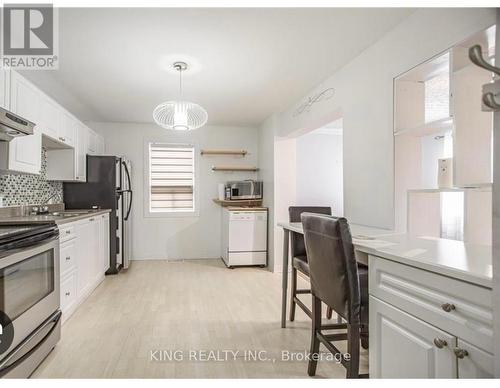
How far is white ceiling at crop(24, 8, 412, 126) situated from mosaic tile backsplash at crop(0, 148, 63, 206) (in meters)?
0.96

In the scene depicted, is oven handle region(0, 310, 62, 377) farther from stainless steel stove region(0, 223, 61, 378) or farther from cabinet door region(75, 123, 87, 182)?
cabinet door region(75, 123, 87, 182)

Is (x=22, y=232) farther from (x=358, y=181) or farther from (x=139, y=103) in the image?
(x=139, y=103)

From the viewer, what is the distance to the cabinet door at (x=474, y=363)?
3.16 ft

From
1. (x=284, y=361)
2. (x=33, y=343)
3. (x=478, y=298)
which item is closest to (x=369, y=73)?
(x=478, y=298)

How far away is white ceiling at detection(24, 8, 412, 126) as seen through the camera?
2131 mm

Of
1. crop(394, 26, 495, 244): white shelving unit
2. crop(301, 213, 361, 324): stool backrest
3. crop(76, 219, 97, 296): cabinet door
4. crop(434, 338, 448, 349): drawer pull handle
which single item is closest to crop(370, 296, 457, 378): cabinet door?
crop(434, 338, 448, 349): drawer pull handle

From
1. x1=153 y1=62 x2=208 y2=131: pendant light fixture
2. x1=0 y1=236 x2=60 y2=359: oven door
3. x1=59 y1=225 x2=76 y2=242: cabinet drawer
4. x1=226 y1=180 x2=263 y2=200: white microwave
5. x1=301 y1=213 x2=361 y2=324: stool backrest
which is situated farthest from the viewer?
x1=226 y1=180 x2=263 y2=200: white microwave

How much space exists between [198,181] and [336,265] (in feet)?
13.7

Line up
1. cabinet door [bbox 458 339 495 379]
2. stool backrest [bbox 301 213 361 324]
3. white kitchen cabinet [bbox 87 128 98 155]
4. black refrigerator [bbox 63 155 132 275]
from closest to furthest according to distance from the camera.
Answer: cabinet door [bbox 458 339 495 379] → stool backrest [bbox 301 213 361 324] → black refrigerator [bbox 63 155 132 275] → white kitchen cabinet [bbox 87 128 98 155]

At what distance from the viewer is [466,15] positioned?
5.59ft

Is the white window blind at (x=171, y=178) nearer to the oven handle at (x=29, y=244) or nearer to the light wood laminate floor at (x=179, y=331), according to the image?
the light wood laminate floor at (x=179, y=331)

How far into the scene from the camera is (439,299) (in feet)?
3.74

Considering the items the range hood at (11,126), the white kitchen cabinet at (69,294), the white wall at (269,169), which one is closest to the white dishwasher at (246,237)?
the white wall at (269,169)

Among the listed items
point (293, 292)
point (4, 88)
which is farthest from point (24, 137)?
point (293, 292)
